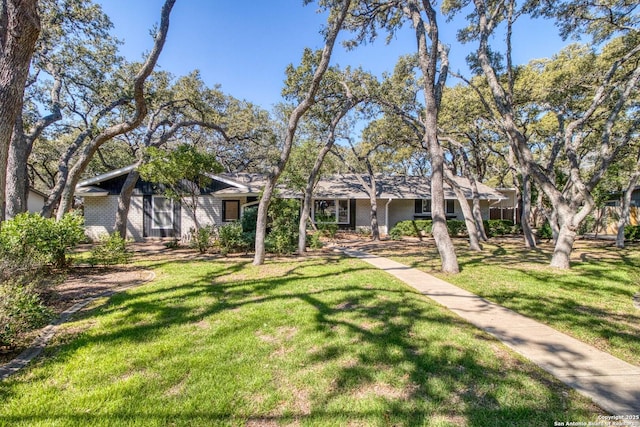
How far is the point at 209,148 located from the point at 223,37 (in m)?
15.7

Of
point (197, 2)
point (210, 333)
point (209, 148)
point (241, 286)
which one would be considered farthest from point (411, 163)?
point (210, 333)

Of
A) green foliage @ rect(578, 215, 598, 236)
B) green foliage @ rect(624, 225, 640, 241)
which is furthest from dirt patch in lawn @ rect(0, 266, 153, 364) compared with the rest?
green foliage @ rect(578, 215, 598, 236)

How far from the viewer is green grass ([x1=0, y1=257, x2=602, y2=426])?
2365mm

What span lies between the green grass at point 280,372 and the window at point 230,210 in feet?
36.4

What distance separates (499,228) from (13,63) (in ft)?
72.5

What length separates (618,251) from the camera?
1157 centimetres

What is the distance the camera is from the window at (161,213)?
51.0 ft

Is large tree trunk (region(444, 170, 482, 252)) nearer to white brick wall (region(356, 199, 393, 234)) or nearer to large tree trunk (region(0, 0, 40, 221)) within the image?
white brick wall (region(356, 199, 393, 234))

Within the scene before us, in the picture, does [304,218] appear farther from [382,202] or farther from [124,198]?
[382,202]

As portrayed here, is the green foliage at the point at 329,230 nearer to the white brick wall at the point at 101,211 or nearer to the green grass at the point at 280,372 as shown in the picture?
the white brick wall at the point at 101,211

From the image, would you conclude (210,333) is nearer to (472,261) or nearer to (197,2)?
(472,261)

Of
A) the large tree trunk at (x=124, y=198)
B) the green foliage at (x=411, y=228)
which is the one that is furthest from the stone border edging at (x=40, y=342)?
the green foliage at (x=411, y=228)

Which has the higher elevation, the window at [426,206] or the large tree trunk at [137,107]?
the large tree trunk at [137,107]

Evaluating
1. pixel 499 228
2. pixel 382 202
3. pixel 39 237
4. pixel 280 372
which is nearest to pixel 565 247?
pixel 280 372
